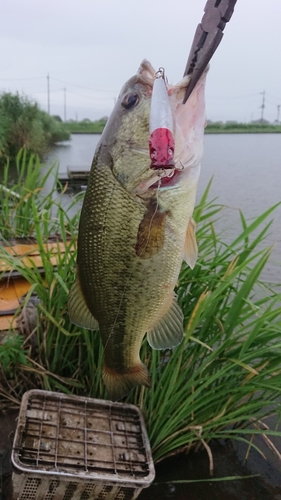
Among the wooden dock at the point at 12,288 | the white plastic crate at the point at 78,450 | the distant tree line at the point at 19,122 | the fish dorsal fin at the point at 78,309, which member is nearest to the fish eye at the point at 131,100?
the fish dorsal fin at the point at 78,309

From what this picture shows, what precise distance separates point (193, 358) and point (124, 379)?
73 cm

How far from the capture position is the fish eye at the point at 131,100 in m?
1.80

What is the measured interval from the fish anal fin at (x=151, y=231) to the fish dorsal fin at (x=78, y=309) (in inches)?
14.7

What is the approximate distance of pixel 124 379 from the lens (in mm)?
2195

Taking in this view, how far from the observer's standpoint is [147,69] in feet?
5.79

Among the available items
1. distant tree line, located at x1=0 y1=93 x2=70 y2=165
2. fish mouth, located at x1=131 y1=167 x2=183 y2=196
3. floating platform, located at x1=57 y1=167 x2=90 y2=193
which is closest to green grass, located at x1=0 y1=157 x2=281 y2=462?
fish mouth, located at x1=131 y1=167 x2=183 y2=196

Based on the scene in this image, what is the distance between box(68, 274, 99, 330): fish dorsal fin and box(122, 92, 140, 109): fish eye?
2.47 feet

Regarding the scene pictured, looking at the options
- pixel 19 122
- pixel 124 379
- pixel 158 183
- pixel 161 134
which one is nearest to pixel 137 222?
pixel 158 183

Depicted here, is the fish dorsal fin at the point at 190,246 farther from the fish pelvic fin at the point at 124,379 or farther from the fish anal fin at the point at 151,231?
the fish pelvic fin at the point at 124,379

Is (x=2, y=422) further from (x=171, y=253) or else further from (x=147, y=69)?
(x=147, y=69)

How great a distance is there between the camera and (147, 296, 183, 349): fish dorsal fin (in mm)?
2025

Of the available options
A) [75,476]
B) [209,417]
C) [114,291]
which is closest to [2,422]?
[75,476]

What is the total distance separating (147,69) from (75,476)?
1.87 m

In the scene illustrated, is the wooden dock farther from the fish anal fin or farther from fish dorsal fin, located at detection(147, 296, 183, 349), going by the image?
the fish anal fin
